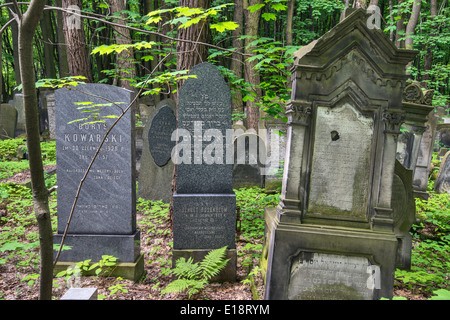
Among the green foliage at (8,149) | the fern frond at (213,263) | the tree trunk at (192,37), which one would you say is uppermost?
the tree trunk at (192,37)

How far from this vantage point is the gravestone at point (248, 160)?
785 centimetres

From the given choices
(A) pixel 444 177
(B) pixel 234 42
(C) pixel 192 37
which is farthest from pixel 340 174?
(B) pixel 234 42

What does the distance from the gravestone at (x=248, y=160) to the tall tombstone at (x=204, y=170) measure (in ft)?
12.5

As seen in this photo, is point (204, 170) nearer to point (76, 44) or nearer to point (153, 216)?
point (153, 216)

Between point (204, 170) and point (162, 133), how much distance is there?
3192 mm

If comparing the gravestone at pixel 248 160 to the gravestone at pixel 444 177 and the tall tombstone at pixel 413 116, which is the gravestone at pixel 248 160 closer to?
the tall tombstone at pixel 413 116

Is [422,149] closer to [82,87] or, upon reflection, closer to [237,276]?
[237,276]

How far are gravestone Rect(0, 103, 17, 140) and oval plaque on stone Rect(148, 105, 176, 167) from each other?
34.2 feet

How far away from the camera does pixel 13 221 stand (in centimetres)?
550

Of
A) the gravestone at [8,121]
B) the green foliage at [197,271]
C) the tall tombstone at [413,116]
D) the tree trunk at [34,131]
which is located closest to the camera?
the tree trunk at [34,131]

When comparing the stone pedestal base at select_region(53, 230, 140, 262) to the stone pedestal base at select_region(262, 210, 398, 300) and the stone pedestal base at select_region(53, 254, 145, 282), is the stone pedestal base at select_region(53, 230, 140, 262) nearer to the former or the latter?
the stone pedestal base at select_region(53, 254, 145, 282)

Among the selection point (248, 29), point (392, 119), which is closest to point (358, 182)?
point (392, 119)

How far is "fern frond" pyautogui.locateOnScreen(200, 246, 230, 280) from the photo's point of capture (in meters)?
3.45

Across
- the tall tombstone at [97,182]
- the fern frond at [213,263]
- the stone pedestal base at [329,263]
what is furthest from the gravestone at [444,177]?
the tall tombstone at [97,182]
